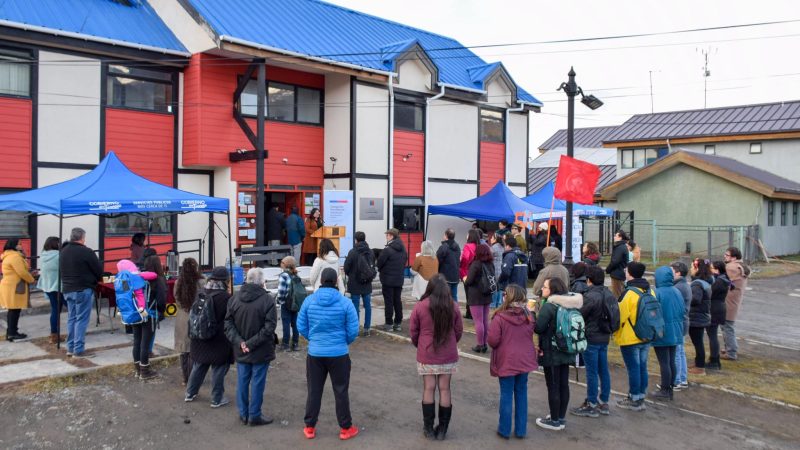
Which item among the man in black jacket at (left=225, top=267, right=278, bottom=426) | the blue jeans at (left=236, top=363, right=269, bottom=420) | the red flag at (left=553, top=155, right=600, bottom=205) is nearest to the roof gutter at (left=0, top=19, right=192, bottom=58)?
the red flag at (left=553, top=155, right=600, bottom=205)

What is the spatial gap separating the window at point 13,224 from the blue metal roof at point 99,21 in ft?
13.0

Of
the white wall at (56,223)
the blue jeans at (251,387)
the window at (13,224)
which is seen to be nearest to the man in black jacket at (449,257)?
the blue jeans at (251,387)

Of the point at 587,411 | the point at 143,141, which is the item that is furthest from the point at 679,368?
the point at 143,141

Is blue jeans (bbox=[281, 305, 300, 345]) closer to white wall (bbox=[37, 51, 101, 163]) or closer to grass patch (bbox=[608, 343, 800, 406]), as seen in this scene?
grass patch (bbox=[608, 343, 800, 406])

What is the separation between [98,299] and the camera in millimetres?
11078

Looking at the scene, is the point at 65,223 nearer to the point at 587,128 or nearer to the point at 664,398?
the point at 664,398

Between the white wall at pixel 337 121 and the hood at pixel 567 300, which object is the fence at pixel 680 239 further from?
the hood at pixel 567 300

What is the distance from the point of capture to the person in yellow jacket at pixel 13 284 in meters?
9.55

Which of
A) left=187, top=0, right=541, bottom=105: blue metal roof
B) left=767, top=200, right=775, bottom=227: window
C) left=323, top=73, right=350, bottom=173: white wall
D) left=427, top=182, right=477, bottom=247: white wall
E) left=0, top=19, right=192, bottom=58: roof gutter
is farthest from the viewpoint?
left=767, top=200, right=775, bottom=227: window

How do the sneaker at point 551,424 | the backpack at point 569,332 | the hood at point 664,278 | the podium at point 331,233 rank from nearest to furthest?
the backpack at point 569,332
the sneaker at point 551,424
the hood at point 664,278
the podium at point 331,233

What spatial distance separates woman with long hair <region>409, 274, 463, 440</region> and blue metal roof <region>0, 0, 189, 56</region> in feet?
38.4

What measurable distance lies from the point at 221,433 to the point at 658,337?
479 centimetres

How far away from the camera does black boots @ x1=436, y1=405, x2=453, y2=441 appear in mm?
5996

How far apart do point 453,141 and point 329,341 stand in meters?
15.7
